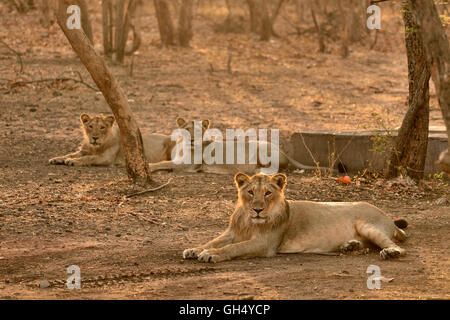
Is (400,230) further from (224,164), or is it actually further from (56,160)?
(56,160)

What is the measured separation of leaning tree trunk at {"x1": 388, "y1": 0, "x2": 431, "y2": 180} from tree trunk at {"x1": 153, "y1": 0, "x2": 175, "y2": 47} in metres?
10.9

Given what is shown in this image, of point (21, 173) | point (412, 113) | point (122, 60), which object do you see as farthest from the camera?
point (122, 60)

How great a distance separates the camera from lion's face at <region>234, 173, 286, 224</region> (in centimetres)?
572

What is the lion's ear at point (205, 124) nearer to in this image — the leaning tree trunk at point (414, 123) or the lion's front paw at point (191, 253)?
the leaning tree trunk at point (414, 123)

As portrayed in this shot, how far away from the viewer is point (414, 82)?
8.35 metres

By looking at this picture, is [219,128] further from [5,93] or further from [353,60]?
[353,60]

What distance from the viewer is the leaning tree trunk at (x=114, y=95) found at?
7652 mm

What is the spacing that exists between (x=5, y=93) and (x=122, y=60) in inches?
137

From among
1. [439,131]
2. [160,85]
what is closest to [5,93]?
[160,85]

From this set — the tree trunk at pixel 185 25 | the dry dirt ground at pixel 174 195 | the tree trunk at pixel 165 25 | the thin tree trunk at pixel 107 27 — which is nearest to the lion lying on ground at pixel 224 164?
the dry dirt ground at pixel 174 195

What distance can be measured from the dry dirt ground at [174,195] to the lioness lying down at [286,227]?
0.12 metres

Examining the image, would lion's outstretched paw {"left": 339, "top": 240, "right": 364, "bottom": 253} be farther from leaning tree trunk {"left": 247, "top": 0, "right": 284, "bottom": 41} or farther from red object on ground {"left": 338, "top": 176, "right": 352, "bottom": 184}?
leaning tree trunk {"left": 247, "top": 0, "right": 284, "bottom": 41}

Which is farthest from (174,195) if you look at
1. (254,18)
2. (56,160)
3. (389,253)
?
(254,18)
